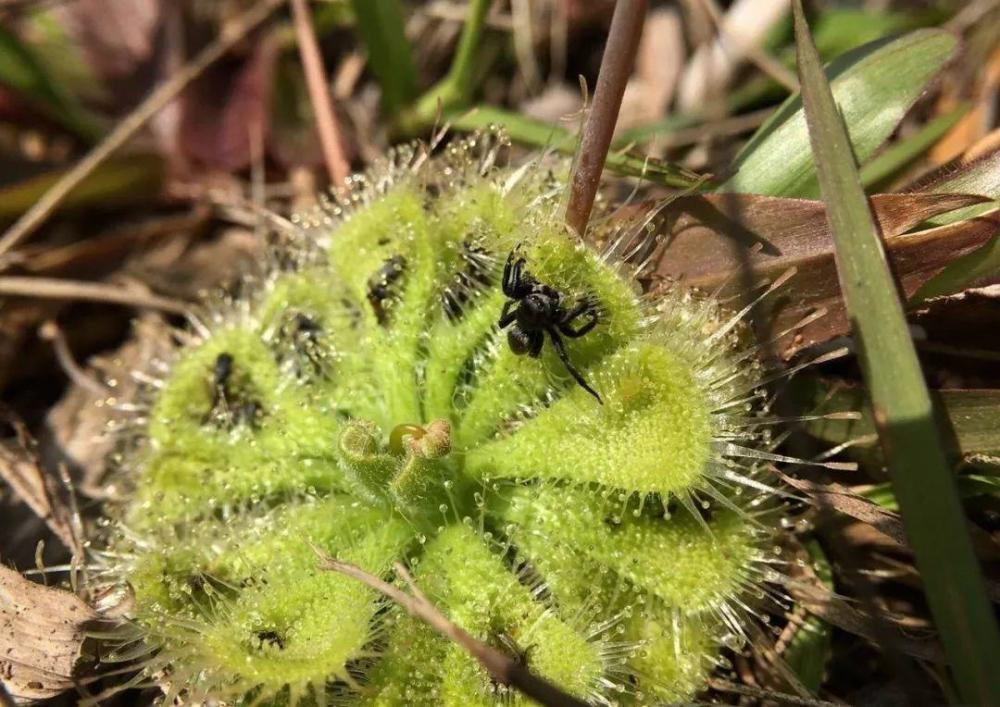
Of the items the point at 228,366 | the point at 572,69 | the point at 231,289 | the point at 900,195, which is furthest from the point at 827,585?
the point at 572,69

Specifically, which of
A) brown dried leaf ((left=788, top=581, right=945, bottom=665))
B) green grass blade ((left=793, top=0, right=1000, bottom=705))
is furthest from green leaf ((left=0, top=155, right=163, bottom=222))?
brown dried leaf ((left=788, top=581, right=945, bottom=665))

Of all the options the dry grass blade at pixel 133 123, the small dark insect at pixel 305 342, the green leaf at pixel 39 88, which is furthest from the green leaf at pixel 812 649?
the green leaf at pixel 39 88

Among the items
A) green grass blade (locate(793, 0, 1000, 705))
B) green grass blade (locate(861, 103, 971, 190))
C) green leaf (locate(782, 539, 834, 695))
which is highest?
green grass blade (locate(861, 103, 971, 190))

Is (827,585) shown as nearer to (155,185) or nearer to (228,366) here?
(228,366)

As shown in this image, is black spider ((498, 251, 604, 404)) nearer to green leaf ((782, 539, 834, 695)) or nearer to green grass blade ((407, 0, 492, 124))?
green leaf ((782, 539, 834, 695))

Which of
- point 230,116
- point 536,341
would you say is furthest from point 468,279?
point 230,116

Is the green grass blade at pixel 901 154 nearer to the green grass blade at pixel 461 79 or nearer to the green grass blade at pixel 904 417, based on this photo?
the green grass blade at pixel 904 417
